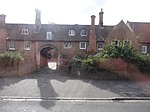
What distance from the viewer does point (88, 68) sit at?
26.9 meters

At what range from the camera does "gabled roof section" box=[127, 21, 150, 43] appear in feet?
163

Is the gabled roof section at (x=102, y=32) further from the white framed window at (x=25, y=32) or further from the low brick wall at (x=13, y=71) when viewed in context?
the low brick wall at (x=13, y=71)

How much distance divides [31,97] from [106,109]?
17.9 feet

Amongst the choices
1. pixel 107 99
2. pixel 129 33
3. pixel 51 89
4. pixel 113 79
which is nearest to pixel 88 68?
pixel 113 79

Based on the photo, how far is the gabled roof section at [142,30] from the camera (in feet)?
163

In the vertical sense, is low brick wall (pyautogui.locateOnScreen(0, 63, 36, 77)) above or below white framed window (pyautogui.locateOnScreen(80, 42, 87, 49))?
below

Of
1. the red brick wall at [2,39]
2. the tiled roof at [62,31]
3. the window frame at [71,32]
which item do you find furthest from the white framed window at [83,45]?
the red brick wall at [2,39]

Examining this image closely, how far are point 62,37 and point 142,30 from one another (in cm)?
1588

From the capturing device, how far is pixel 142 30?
168 feet

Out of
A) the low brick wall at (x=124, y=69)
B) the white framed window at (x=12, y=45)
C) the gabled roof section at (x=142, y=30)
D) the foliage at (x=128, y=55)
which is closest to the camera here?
the low brick wall at (x=124, y=69)

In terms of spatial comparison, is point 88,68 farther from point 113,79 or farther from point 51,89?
point 51,89

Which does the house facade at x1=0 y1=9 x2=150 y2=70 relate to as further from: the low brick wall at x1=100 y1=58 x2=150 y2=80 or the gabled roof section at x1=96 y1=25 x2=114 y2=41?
the low brick wall at x1=100 y1=58 x2=150 y2=80

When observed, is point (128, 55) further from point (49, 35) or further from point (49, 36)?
point (49, 35)

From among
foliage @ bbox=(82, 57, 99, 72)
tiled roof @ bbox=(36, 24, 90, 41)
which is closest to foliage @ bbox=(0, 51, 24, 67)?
foliage @ bbox=(82, 57, 99, 72)
